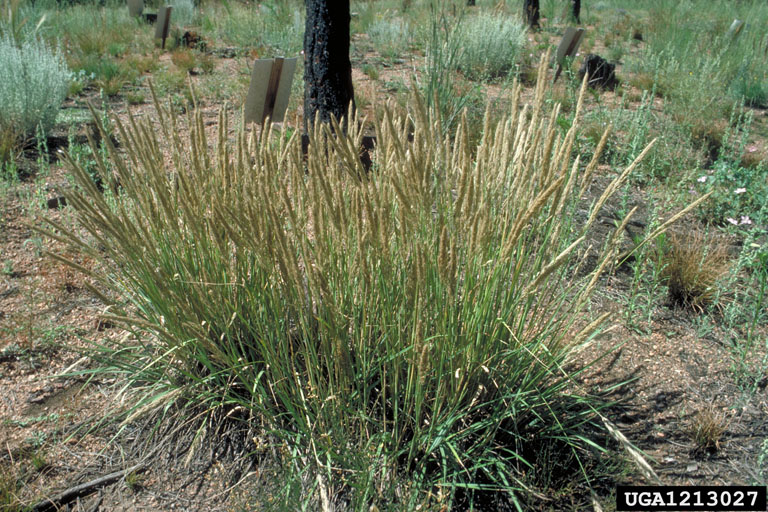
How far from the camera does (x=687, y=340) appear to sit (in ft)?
7.91

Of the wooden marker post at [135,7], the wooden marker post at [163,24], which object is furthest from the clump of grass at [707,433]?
the wooden marker post at [135,7]

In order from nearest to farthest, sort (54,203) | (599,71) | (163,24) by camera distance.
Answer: (54,203) < (599,71) < (163,24)

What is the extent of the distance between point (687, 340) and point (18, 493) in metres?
2.77

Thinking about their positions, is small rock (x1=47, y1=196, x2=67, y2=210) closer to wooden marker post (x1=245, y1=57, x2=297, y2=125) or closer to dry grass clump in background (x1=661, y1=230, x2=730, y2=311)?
wooden marker post (x1=245, y1=57, x2=297, y2=125)

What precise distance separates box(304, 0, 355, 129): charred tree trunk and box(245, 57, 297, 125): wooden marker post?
0.83m

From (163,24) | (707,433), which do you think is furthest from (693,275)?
(163,24)

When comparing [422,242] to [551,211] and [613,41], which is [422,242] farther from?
[613,41]

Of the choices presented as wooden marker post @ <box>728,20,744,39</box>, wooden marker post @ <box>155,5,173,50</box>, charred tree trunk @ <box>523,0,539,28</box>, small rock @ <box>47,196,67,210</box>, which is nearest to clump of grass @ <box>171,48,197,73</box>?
wooden marker post @ <box>155,5,173,50</box>

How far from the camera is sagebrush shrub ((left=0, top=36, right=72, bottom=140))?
4.01 meters

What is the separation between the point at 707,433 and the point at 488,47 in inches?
247

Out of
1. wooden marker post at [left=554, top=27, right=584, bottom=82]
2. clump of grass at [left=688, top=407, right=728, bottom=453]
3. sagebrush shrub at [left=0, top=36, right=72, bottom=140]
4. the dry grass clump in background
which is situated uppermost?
wooden marker post at [left=554, top=27, right=584, bottom=82]

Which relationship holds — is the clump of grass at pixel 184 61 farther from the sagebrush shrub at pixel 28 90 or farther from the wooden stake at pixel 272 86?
the wooden stake at pixel 272 86

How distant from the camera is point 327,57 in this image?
364cm

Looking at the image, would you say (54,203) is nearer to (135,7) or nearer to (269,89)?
(269,89)
